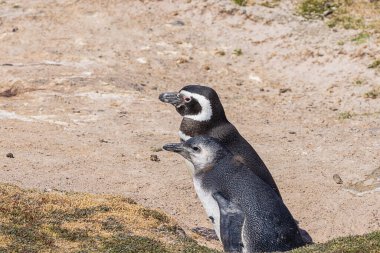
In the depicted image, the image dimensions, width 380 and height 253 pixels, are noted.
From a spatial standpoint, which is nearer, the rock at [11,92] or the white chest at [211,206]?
the white chest at [211,206]

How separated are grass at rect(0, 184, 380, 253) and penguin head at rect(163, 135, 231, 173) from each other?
632mm

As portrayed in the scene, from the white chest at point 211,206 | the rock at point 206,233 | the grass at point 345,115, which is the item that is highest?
the white chest at point 211,206

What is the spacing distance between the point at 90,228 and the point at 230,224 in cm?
121

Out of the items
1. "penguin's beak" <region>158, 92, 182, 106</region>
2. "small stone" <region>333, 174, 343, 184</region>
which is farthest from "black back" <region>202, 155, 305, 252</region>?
"small stone" <region>333, 174, 343, 184</region>

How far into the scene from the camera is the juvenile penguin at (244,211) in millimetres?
7277

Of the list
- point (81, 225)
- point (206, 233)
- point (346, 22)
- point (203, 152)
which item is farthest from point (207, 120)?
point (346, 22)

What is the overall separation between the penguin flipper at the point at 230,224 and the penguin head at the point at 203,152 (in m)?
0.60

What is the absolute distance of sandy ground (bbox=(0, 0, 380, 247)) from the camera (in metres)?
9.95

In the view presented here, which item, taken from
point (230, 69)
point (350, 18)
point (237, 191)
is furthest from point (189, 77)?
point (237, 191)

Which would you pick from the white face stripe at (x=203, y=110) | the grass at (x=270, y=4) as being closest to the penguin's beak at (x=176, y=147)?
the white face stripe at (x=203, y=110)

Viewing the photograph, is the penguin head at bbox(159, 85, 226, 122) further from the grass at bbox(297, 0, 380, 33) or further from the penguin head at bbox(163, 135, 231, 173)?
the grass at bbox(297, 0, 380, 33)

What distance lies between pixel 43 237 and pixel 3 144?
13.7 ft

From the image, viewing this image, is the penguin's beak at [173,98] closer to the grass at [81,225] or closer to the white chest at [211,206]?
the grass at [81,225]

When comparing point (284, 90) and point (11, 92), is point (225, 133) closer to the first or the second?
point (11, 92)
